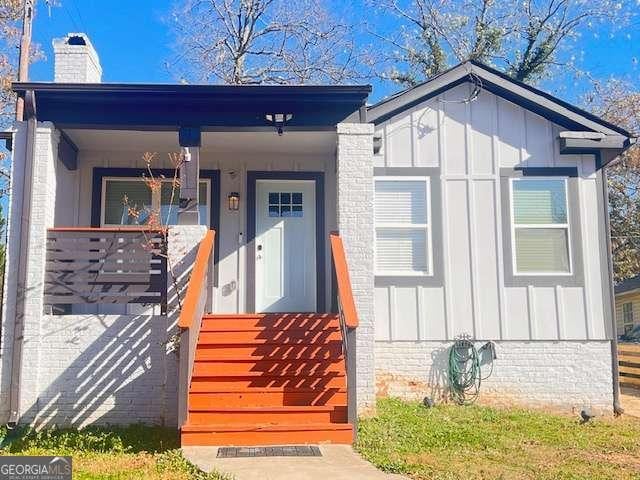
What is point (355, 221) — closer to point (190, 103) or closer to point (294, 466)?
point (190, 103)

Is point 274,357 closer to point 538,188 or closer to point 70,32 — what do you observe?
point 538,188

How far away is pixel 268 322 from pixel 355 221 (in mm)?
1603

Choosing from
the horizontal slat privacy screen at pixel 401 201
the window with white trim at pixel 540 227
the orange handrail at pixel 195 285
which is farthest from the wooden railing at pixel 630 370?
the orange handrail at pixel 195 285

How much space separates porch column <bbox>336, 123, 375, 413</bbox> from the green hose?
168cm

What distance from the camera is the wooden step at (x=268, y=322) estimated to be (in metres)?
7.46

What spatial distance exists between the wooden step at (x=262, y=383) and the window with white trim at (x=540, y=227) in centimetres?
346

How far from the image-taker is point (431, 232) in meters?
8.71

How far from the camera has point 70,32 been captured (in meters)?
8.41

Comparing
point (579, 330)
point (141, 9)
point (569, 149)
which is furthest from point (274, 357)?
point (141, 9)

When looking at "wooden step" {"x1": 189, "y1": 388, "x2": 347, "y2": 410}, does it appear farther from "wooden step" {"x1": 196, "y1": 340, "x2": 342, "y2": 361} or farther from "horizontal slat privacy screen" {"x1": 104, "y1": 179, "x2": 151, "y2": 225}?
"horizontal slat privacy screen" {"x1": 104, "y1": 179, "x2": 151, "y2": 225}

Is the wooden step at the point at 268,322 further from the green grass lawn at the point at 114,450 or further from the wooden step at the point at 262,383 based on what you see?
the green grass lawn at the point at 114,450

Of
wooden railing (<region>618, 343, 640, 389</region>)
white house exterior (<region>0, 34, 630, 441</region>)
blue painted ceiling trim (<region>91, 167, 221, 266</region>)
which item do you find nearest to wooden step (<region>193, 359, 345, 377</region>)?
white house exterior (<region>0, 34, 630, 441</region>)

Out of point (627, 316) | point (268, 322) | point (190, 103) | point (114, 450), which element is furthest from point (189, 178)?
point (627, 316)

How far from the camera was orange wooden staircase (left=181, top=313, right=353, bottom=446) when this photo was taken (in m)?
5.86
